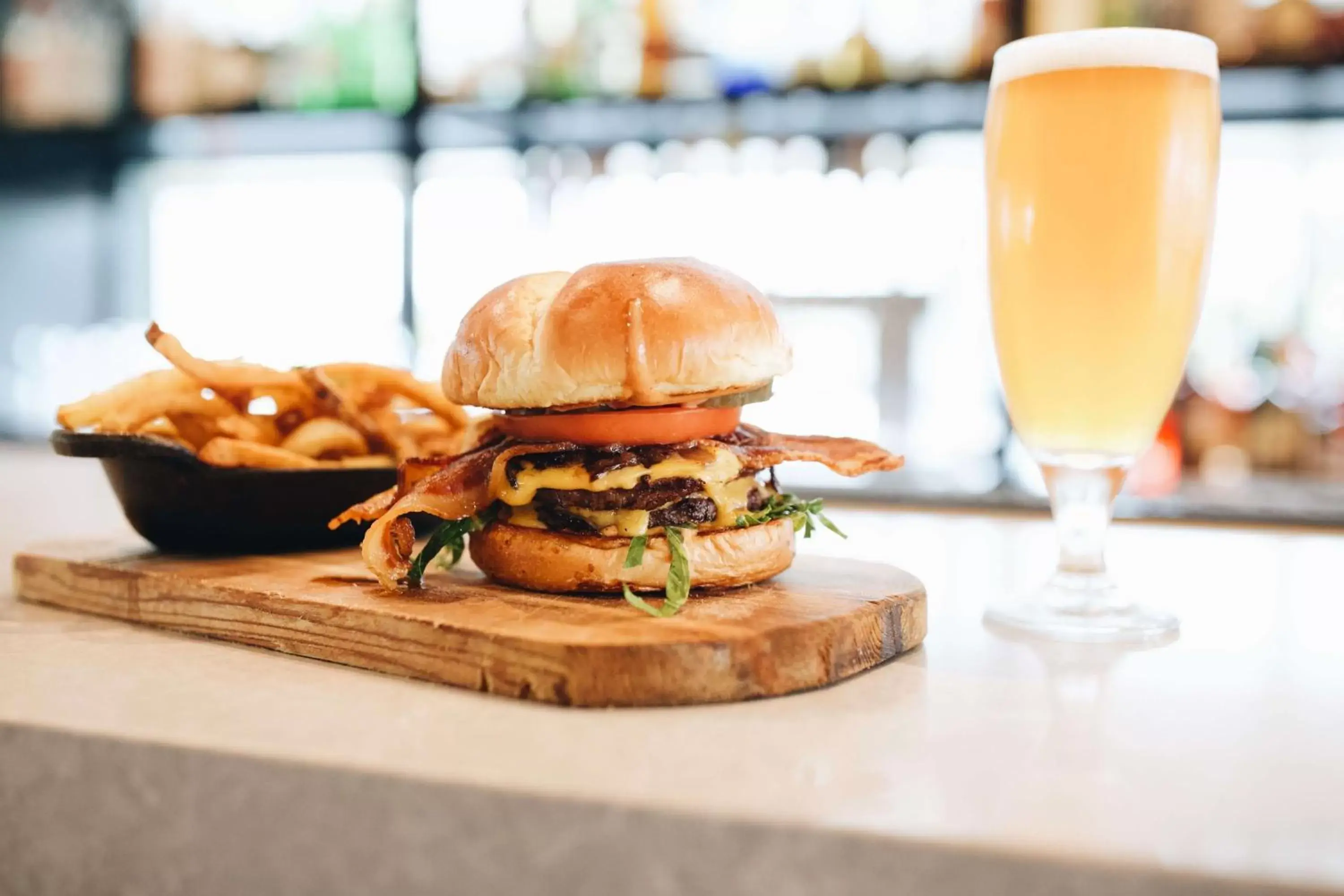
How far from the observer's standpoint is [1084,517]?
1209 mm

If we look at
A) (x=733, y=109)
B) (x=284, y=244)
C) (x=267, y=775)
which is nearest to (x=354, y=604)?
(x=267, y=775)

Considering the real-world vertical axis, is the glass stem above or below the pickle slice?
below

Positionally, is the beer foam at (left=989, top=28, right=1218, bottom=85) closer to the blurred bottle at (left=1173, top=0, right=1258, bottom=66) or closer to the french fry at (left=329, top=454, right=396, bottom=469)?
the french fry at (left=329, top=454, right=396, bottom=469)

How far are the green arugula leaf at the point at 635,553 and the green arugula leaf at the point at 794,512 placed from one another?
14cm

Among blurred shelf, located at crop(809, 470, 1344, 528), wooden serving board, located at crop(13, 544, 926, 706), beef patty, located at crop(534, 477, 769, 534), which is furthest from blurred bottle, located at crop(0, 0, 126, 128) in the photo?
beef patty, located at crop(534, 477, 769, 534)

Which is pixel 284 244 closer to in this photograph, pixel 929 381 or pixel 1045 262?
pixel 929 381

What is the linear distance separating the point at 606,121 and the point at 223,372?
2.57 metres

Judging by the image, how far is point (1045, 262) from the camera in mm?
1229

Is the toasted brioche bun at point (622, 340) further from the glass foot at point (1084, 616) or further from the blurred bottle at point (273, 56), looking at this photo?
the blurred bottle at point (273, 56)

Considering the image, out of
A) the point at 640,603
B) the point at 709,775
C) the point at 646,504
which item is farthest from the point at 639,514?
the point at 709,775

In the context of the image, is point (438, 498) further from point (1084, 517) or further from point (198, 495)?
point (1084, 517)

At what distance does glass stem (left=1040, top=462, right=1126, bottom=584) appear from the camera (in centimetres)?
121

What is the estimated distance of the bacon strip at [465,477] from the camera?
3.71 feet

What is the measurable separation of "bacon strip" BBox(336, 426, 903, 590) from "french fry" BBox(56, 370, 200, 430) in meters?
0.36
